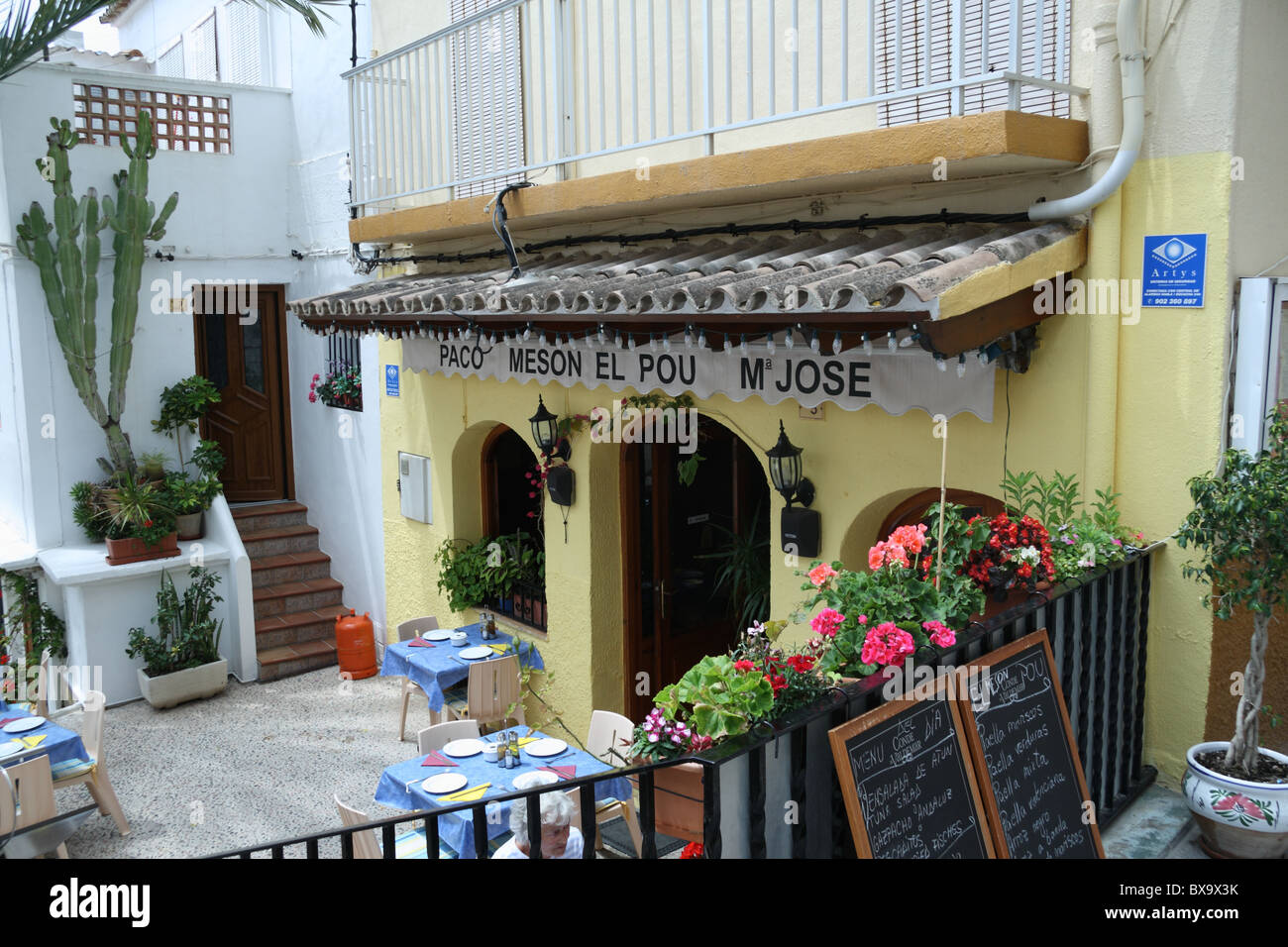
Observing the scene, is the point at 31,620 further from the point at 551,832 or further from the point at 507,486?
the point at 551,832

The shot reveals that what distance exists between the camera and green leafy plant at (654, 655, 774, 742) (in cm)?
333

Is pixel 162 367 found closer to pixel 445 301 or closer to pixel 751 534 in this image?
pixel 445 301

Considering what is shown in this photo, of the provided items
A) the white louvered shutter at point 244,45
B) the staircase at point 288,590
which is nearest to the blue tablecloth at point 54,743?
the staircase at point 288,590

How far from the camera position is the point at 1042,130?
15.6 ft

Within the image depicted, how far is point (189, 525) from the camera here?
456 inches

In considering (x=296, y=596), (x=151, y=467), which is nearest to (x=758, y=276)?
(x=296, y=596)

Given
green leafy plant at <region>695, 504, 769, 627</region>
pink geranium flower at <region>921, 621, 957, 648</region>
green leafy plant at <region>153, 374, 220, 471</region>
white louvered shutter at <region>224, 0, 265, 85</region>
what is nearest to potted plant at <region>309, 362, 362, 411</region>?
green leafy plant at <region>153, 374, 220, 471</region>

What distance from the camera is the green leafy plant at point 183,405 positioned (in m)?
11.8

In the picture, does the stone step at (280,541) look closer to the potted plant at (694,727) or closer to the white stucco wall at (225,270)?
the white stucco wall at (225,270)

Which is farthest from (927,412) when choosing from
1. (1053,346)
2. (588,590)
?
(588,590)

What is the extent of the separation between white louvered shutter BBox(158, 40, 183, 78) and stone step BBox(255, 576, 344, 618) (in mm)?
8650

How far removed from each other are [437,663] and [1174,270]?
6059 mm
